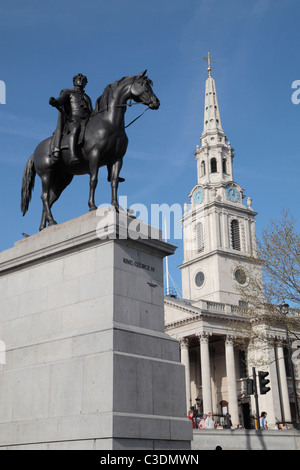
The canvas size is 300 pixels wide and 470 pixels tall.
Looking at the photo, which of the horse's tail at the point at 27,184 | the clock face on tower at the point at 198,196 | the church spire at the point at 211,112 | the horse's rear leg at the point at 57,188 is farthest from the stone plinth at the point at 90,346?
the church spire at the point at 211,112

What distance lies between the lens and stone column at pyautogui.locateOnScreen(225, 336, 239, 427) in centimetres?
5872

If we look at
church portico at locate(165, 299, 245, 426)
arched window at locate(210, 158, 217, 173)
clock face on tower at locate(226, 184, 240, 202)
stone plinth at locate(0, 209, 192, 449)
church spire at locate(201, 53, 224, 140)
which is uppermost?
church spire at locate(201, 53, 224, 140)

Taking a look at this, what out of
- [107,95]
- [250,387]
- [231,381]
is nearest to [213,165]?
[231,381]

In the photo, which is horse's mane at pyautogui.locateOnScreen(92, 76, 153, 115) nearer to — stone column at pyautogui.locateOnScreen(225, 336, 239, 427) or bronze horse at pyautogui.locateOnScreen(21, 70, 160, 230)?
bronze horse at pyautogui.locateOnScreen(21, 70, 160, 230)

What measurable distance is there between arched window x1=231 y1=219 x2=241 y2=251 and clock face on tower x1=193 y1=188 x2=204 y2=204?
6.00m

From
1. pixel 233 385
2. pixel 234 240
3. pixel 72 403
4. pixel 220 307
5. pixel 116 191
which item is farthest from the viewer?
pixel 234 240

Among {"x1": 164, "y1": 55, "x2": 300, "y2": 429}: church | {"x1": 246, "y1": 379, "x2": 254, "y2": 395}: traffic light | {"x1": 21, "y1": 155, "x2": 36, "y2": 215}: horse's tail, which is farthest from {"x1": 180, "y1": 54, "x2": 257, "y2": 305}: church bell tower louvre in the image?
{"x1": 21, "y1": 155, "x2": 36, "y2": 215}: horse's tail

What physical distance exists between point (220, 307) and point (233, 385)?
9270mm

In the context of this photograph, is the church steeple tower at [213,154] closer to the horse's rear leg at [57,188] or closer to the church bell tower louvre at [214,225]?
the church bell tower louvre at [214,225]

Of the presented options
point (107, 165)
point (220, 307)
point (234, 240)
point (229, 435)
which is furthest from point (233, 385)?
point (107, 165)

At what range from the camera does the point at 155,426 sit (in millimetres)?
9703

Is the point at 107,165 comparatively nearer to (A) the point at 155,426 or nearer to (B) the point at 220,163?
(A) the point at 155,426

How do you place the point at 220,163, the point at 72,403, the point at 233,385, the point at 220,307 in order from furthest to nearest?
the point at 220,163 → the point at 220,307 → the point at 233,385 → the point at 72,403

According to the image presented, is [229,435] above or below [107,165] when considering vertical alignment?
below
